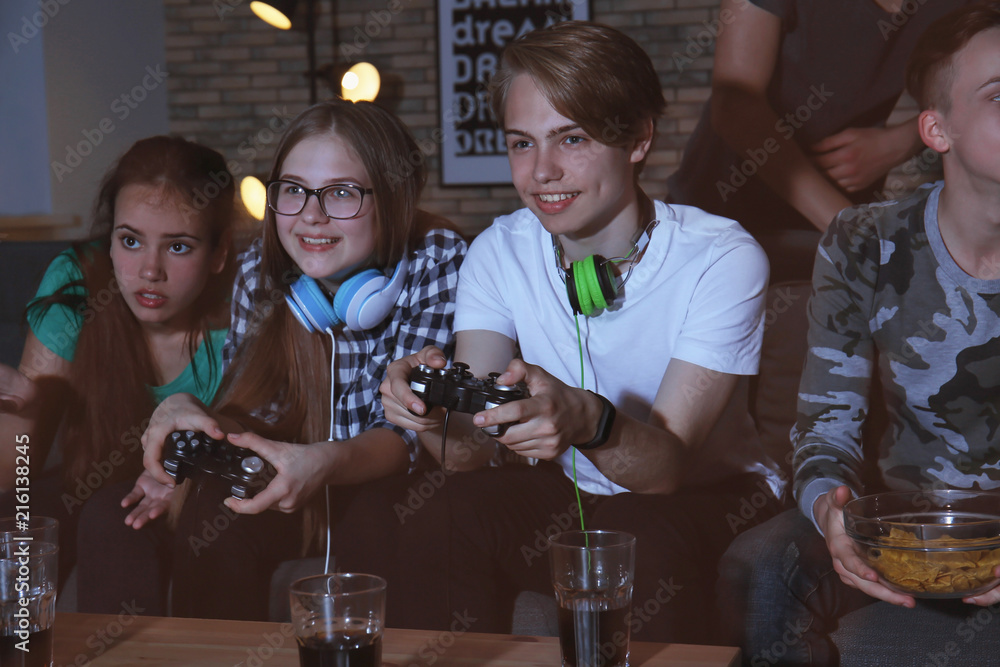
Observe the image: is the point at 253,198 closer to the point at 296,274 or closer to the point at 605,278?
the point at 296,274

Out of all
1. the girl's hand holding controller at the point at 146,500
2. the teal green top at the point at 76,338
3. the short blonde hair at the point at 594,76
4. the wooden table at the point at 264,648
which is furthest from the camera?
the teal green top at the point at 76,338

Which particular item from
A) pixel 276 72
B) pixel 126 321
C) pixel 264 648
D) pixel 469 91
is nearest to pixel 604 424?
pixel 264 648

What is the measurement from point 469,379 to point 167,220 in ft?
3.24

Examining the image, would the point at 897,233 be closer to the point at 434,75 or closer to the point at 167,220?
the point at 167,220

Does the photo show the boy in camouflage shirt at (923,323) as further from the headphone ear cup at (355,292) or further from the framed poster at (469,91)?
the framed poster at (469,91)

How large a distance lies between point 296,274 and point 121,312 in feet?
1.41

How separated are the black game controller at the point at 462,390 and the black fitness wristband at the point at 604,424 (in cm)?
15

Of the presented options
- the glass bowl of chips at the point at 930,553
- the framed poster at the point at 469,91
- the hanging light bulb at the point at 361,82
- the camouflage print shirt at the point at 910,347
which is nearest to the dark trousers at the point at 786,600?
the camouflage print shirt at the point at 910,347

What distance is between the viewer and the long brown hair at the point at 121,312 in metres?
1.95

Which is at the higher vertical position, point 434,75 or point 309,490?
point 434,75

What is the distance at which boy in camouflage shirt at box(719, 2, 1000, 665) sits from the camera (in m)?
1.43

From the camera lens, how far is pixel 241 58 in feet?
10.8

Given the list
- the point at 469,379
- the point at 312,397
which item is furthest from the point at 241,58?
the point at 469,379

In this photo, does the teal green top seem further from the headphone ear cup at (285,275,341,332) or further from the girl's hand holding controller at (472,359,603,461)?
the girl's hand holding controller at (472,359,603,461)
